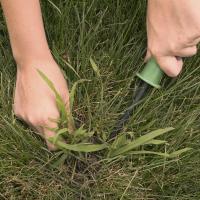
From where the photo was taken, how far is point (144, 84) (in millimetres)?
1155

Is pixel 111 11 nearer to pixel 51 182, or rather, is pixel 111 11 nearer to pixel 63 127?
pixel 63 127

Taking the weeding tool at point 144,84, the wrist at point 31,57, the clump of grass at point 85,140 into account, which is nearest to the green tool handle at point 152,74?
the weeding tool at point 144,84

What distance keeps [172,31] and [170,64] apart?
7 cm

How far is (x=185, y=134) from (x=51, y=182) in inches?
13.0

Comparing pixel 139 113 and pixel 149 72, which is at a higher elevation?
pixel 149 72

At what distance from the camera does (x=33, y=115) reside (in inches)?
43.3

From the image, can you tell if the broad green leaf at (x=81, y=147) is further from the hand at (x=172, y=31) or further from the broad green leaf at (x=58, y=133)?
the hand at (x=172, y=31)

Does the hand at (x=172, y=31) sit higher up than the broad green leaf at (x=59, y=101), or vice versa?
the hand at (x=172, y=31)

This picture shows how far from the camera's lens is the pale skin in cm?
104

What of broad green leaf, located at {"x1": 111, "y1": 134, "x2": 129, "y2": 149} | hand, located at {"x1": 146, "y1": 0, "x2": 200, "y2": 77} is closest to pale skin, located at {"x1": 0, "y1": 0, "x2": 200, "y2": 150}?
hand, located at {"x1": 146, "y1": 0, "x2": 200, "y2": 77}

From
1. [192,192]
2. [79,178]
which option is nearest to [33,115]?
[79,178]

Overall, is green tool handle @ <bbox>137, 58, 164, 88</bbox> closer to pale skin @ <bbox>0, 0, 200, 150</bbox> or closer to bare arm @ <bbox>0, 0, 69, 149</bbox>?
pale skin @ <bbox>0, 0, 200, 150</bbox>

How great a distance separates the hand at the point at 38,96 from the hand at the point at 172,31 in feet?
0.73

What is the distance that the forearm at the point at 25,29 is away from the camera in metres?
1.07
